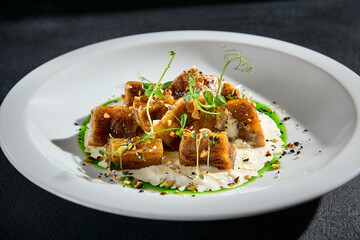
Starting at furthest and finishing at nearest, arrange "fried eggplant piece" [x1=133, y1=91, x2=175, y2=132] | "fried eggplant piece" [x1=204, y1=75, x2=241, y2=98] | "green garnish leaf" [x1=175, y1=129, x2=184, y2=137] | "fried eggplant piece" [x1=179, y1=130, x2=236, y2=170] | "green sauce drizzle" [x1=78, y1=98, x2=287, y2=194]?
"fried eggplant piece" [x1=204, y1=75, x2=241, y2=98] → "fried eggplant piece" [x1=133, y1=91, x2=175, y2=132] → "green garnish leaf" [x1=175, y1=129, x2=184, y2=137] → "fried eggplant piece" [x1=179, y1=130, x2=236, y2=170] → "green sauce drizzle" [x1=78, y1=98, x2=287, y2=194]

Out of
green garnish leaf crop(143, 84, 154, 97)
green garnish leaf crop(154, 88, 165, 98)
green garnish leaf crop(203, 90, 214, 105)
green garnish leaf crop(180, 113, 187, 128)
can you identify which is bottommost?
green garnish leaf crop(180, 113, 187, 128)

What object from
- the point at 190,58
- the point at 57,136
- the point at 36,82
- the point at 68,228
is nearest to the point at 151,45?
the point at 190,58

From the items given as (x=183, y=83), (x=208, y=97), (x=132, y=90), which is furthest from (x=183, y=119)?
(x=132, y=90)

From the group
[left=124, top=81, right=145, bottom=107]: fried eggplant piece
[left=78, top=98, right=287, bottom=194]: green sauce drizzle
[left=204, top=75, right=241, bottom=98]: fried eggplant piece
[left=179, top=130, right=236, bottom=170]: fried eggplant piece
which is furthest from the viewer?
[left=124, top=81, right=145, bottom=107]: fried eggplant piece

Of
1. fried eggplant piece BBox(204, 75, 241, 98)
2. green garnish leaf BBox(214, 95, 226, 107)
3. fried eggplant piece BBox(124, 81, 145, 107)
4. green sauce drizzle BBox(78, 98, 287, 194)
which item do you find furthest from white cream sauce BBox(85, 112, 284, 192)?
fried eggplant piece BBox(124, 81, 145, 107)

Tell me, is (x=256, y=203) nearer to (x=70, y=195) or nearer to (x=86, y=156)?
(x=70, y=195)

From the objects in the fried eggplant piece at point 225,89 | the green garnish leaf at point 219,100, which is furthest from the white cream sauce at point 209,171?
the fried eggplant piece at point 225,89

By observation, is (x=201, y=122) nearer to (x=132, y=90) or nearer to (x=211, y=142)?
(x=211, y=142)

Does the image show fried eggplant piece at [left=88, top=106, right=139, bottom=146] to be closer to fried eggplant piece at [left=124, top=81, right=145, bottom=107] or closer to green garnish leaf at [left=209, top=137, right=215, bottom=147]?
fried eggplant piece at [left=124, top=81, right=145, bottom=107]
